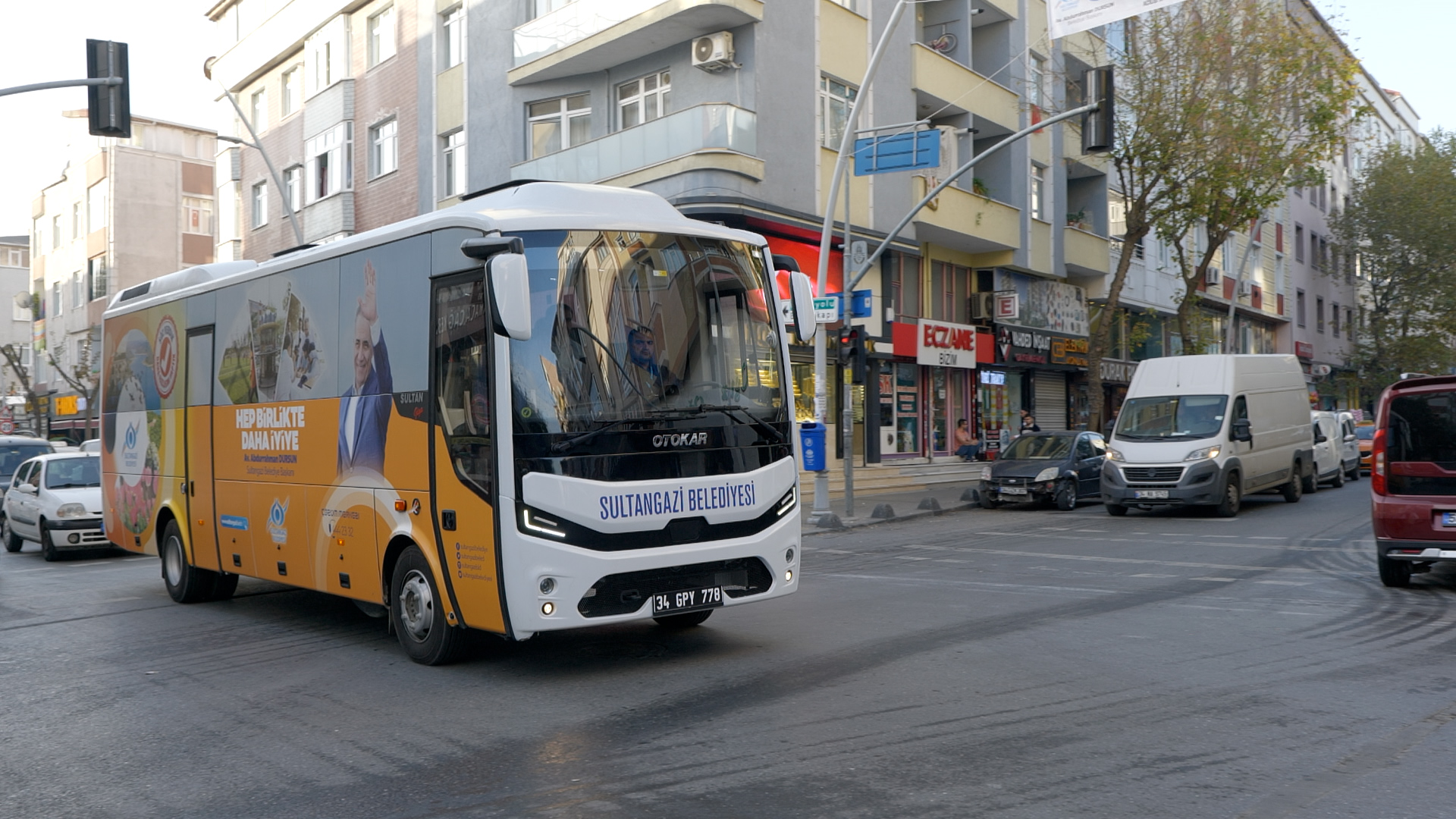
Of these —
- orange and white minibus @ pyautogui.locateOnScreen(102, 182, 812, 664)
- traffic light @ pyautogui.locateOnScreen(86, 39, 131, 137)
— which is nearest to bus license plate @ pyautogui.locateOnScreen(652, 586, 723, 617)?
orange and white minibus @ pyautogui.locateOnScreen(102, 182, 812, 664)

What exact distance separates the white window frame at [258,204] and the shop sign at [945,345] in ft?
72.3

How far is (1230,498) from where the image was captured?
2034cm

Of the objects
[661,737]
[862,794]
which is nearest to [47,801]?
[661,737]

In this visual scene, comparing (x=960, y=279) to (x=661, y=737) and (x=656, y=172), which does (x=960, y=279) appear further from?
(x=661, y=737)

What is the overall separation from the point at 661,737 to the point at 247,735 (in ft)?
7.44

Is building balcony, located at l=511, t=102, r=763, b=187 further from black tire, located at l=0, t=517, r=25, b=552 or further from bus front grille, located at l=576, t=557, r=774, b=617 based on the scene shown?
bus front grille, located at l=576, t=557, r=774, b=617

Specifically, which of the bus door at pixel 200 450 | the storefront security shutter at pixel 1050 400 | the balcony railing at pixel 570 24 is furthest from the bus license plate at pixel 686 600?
the storefront security shutter at pixel 1050 400

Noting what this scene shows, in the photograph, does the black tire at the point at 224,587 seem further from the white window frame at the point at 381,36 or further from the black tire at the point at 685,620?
the white window frame at the point at 381,36

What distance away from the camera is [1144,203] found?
29.9 metres

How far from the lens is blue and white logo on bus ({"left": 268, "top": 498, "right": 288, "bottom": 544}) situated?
9.71 metres

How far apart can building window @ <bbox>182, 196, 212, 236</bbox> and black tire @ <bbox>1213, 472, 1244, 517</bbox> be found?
158 feet

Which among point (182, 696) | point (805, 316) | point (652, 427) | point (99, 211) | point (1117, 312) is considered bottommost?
point (182, 696)

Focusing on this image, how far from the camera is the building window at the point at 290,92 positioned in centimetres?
3719

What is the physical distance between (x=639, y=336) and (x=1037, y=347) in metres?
29.6
